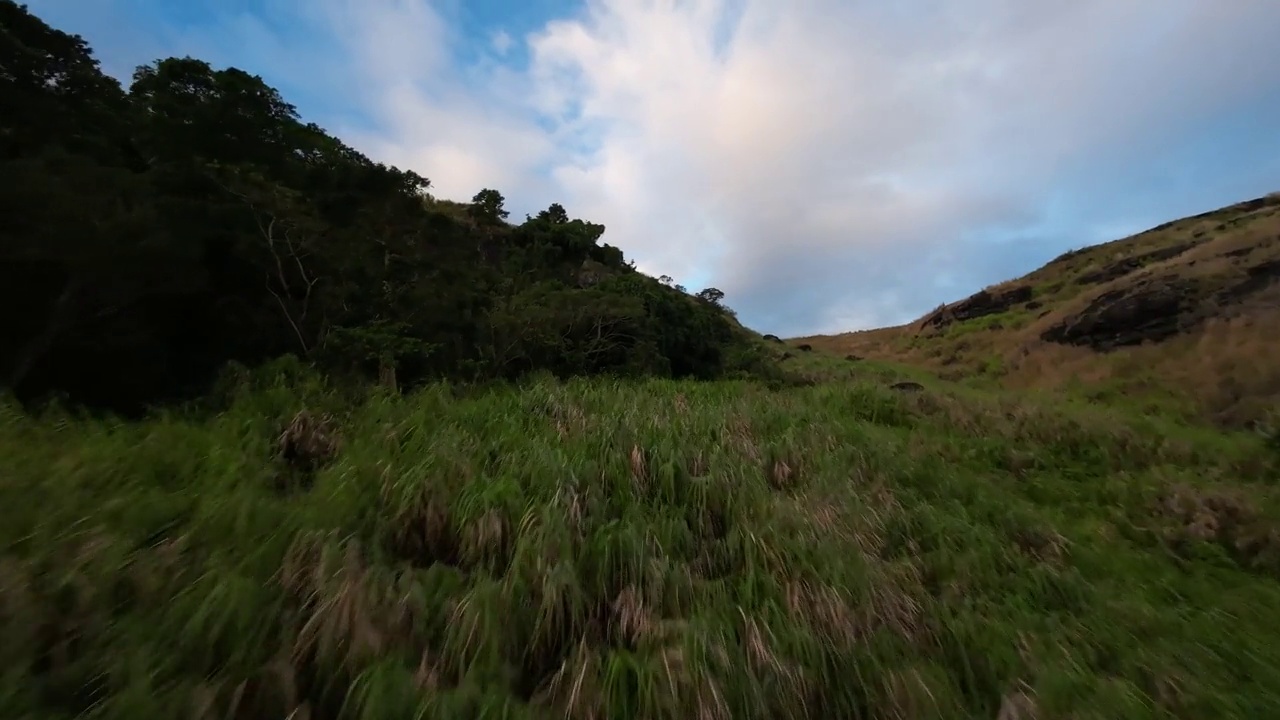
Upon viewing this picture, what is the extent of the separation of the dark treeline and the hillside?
12142mm

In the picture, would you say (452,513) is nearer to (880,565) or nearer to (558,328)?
(880,565)

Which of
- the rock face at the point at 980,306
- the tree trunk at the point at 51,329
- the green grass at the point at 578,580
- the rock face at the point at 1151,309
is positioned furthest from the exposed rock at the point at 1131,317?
the tree trunk at the point at 51,329

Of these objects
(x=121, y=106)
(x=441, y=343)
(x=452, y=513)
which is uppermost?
(x=121, y=106)

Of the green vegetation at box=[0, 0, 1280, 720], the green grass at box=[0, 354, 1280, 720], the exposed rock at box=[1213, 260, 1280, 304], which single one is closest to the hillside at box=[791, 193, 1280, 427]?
the exposed rock at box=[1213, 260, 1280, 304]

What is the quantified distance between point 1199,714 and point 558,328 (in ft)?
43.9

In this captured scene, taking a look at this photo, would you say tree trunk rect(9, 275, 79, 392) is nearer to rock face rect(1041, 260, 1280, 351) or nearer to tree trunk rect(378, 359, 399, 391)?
tree trunk rect(378, 359, 399, 391)

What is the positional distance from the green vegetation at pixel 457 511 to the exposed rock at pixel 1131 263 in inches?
869

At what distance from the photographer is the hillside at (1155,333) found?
15.0 meters

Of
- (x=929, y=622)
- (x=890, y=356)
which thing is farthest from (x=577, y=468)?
(x=890, y=356)

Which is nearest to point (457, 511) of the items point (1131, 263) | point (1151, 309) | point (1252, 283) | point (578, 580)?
point (578, 580)

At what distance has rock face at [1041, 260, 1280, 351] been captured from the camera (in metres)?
19.5

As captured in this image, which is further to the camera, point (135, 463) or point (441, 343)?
point (441, 343)

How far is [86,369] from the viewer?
955 cm

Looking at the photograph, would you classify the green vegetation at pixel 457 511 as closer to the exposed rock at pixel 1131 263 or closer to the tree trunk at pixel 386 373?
the tree trunk at pixel 386 373
